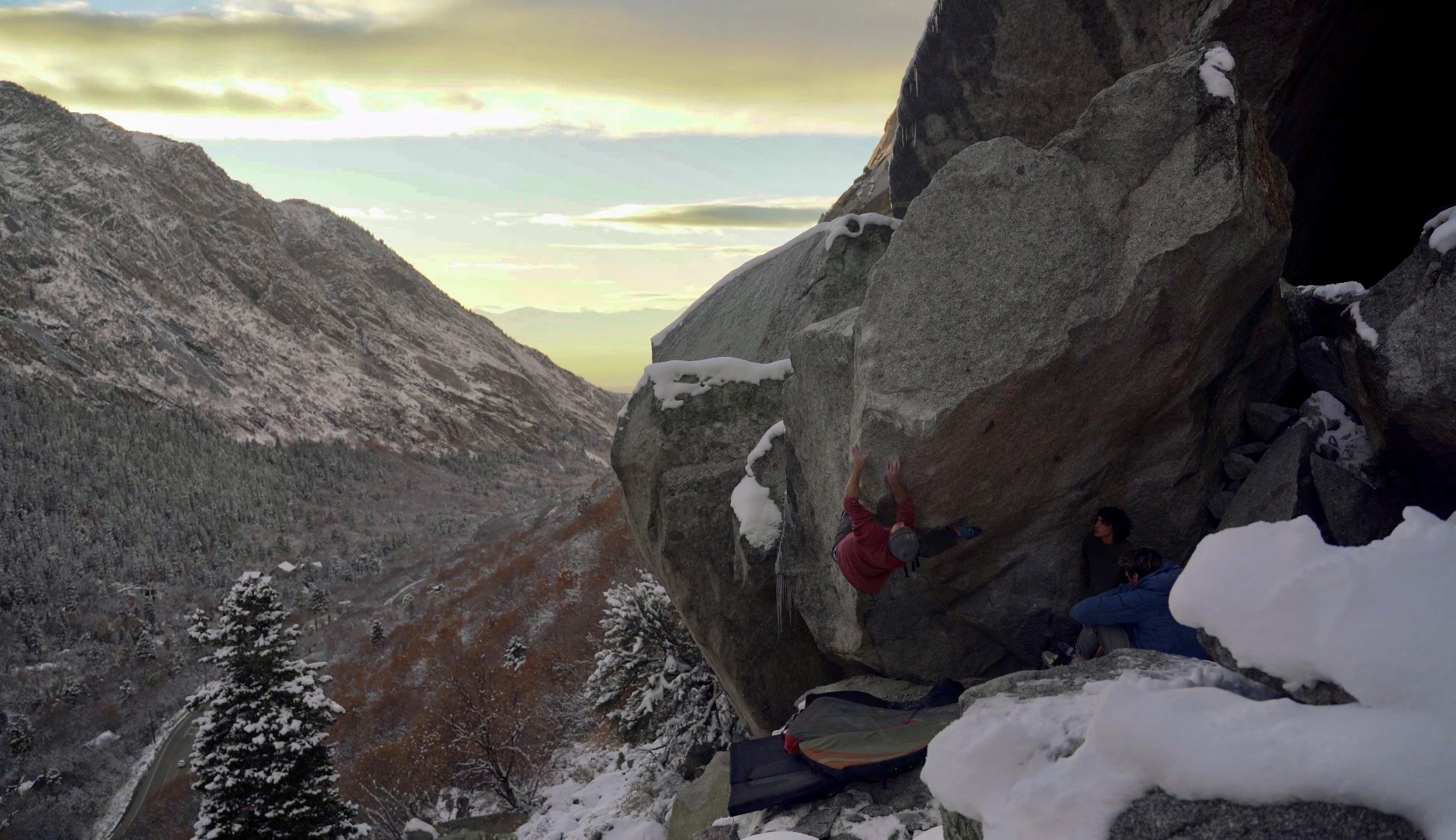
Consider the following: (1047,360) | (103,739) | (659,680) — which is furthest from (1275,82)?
(103,739)

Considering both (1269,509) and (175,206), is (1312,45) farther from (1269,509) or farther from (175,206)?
(175,206)

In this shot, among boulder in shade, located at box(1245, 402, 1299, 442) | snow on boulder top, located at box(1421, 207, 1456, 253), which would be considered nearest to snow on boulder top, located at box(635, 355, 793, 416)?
boulder in shade, located at box(1245, 402, 1299, 442)

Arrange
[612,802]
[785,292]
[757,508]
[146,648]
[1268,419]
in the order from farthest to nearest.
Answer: [146,648]
[612,802]
[785,292]
[757,508]
[1268,419]

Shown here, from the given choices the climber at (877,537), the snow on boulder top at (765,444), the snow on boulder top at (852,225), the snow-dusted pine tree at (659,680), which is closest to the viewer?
the climber at (877,537)

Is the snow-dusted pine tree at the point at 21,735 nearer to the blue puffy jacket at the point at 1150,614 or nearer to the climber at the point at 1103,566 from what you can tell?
the climber at the point at 1103,566

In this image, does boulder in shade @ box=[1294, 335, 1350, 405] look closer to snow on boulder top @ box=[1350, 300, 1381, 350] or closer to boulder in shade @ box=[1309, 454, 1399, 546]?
snow on boulder top @ box=[1350, 300, 1381, 350]

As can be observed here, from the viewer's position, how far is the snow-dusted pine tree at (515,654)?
29.2m

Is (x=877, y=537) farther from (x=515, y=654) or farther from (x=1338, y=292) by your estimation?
(x=515, y=654)

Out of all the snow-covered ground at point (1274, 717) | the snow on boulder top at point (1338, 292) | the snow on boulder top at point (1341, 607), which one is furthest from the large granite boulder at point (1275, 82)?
the snow-covered ground at point (1274, 717)

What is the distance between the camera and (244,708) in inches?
635

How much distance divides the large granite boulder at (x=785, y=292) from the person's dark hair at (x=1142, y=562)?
544 centimetres

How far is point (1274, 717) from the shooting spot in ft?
10.6

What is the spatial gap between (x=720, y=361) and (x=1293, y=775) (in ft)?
27.9

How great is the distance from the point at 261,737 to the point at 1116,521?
15.6 metres
